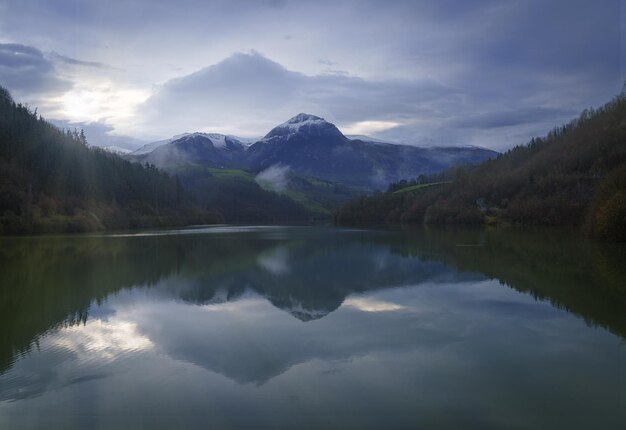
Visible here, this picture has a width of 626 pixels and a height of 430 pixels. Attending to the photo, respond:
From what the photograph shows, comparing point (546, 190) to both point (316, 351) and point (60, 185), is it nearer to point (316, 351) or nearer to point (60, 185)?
point (60, 185)

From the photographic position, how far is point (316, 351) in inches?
446

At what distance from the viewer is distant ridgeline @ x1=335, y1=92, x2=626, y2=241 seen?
45156mm

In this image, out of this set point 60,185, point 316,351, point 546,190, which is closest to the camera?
point 316,351

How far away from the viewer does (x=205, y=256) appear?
35094 millimetres

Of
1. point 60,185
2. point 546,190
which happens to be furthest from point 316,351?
point 546,190

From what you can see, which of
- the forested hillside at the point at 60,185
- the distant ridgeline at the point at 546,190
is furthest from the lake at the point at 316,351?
the forested hillside at the point at 60,185

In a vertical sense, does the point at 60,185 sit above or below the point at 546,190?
above

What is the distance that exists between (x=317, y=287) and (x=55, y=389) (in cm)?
1309

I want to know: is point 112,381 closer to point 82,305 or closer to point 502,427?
point 502,427

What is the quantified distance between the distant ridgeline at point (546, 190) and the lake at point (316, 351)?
86.2ft

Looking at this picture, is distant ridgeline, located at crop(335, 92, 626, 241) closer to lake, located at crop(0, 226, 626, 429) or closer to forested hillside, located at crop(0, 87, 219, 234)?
lake, located at crop(0, 226, 626, 429)

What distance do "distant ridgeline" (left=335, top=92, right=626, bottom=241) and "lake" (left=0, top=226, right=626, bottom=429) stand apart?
86.2 feet

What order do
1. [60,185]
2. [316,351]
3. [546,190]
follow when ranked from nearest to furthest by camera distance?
[316,351] → [60,185] → [546,190]

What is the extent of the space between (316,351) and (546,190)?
9580 centimetres
